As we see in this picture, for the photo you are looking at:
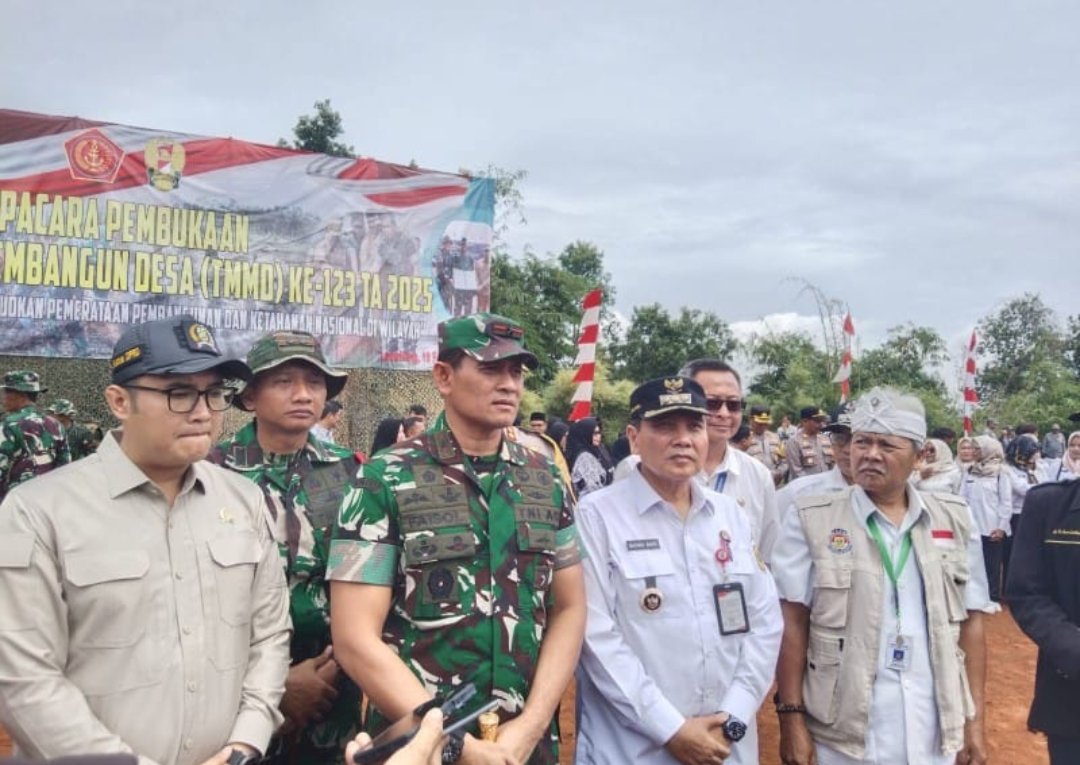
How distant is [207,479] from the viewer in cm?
229

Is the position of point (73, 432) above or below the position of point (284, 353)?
below

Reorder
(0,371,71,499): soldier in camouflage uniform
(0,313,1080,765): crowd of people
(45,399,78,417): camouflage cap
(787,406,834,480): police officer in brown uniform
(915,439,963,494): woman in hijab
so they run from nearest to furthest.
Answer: (0,313,1080,765): crowd of people, (0,371,71,499): soldier in camouflage uniform, (915,439,963,494): woman in hijab, (45,399,78,417): camouflage cap, (787,406,834,480): police officer in brown uniform

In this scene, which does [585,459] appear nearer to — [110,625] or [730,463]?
[730,463]

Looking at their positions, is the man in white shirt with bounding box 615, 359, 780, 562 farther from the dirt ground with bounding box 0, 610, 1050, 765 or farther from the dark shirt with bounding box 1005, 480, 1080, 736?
the dirt ground with bounding box 0, 610, 1050, 765

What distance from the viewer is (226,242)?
10398mm

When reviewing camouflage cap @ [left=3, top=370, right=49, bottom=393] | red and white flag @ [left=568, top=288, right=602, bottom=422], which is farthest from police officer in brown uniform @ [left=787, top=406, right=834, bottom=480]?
camouflage cap @ [left=3, top=370, right=49, bottom=393]

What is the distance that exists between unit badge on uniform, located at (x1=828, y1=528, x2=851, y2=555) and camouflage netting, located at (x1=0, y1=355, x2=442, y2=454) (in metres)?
8.86

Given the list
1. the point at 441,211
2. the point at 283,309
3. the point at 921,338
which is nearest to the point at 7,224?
the point at 283,309

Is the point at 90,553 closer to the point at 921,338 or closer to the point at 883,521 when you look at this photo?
the point at 883,521

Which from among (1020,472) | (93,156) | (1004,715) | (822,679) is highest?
(93,156)

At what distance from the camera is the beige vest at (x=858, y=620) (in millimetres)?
2789

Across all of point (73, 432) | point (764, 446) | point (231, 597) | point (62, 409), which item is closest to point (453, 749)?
point (231, 597)

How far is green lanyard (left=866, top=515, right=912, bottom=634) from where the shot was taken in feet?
9.38

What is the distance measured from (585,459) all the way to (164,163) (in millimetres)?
6304
